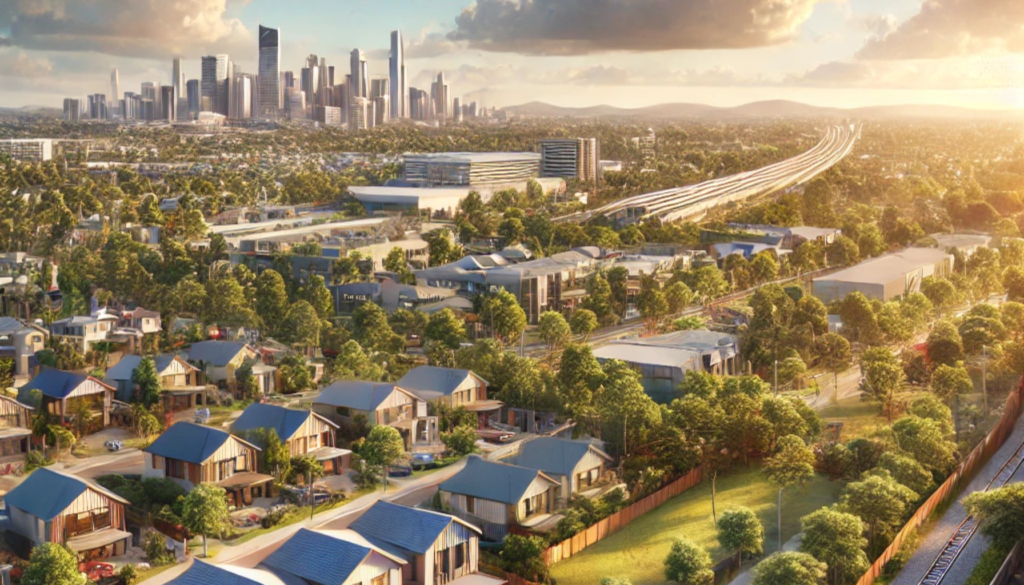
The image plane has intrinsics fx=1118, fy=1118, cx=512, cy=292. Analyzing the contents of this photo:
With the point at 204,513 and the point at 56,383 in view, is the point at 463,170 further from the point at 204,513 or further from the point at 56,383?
the point at 204,513

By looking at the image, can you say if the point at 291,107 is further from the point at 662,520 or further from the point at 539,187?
the point at 662,520

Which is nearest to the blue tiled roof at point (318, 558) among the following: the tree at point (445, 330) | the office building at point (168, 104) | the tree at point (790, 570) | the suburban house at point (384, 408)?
the tree at point (790, 570)

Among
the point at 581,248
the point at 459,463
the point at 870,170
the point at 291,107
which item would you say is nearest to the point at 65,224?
the point at 581,248

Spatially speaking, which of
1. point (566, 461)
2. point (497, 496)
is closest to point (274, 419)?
point (497, 496)

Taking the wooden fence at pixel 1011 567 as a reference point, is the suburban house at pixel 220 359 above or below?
above

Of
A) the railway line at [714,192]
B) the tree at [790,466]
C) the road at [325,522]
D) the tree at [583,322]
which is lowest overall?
the road at [325,522]

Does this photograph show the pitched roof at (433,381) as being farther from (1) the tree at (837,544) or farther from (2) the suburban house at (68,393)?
(1) the tree at (837,544)
